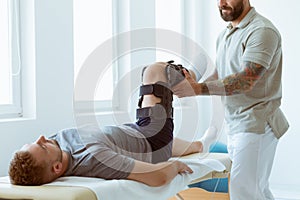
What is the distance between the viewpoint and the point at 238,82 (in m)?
2.50

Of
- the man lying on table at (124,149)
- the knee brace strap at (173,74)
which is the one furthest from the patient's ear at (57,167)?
the knee brace strap at (173,74)

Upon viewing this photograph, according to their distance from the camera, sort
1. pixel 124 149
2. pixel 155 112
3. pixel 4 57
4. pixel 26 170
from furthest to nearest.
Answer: pixel 4 57 → pixel 155 112 → pixel 124 149 → pixel 26 170

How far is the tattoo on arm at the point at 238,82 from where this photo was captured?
97.8 inches

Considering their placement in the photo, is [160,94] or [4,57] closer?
[160,94]

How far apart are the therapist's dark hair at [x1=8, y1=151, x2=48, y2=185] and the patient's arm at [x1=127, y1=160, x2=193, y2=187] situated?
0.36m

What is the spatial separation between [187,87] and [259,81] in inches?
15.3

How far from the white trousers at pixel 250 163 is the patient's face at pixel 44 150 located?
1.01 m

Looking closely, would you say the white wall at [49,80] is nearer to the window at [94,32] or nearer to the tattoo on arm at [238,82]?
the window at [94,32]

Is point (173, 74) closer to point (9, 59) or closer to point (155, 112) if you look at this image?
point (155, 112)

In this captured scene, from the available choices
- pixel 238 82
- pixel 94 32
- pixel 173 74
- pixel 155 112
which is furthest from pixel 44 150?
pixel 94 32

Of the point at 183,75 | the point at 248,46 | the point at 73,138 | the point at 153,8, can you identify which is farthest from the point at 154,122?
the point at 153,8

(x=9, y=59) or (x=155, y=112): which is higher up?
(x=9, y=59)

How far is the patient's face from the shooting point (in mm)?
1956

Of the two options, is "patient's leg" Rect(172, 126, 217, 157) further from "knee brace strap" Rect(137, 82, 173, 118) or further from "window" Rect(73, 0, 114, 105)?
"window" Rect(73, 0, 114, 105)
